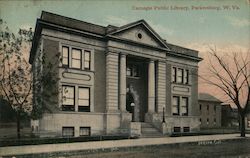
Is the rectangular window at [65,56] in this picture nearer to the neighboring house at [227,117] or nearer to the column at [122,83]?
the column at [122,83]

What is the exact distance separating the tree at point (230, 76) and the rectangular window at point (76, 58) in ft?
22.5

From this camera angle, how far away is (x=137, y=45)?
69.4 feet

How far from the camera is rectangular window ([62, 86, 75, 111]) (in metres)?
18.3

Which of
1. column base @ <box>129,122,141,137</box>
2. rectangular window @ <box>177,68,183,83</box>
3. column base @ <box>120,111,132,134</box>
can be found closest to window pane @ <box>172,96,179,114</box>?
rectangular window @ <box>177,68,183,83</box>

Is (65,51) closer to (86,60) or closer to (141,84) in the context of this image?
(86,60)

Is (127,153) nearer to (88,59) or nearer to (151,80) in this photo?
(88,59)

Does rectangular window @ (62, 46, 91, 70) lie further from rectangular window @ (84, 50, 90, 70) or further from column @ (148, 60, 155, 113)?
column @ (148, 60, 155, 113)

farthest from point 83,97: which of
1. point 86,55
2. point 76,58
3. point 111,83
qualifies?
point 86,55

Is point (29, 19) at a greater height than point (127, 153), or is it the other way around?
point (29, 19)

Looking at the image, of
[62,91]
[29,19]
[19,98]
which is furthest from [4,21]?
[62,91]

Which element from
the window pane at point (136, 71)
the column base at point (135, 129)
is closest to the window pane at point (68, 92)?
the column base at point (135, 129)

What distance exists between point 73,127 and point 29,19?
7233 millimetres

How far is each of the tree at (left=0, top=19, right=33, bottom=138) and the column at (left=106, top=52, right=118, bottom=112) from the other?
5.82m

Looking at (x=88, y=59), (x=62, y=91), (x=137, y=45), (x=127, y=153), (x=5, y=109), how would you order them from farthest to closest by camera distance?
(x=137, y=45), (x=88, y=59), (x=62, y=91), (x=5, y=109), (x=127, y=153)
